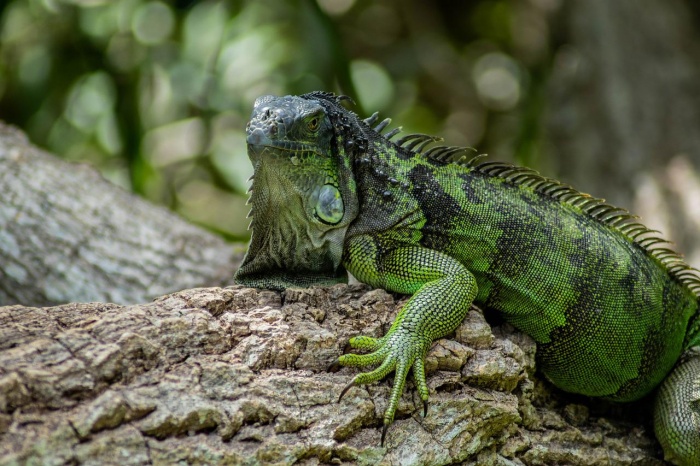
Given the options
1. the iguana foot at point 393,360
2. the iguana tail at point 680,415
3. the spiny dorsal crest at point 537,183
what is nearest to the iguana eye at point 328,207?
the spiny dorsal crest at point 537,183

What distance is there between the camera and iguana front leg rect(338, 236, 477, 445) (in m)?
3.86

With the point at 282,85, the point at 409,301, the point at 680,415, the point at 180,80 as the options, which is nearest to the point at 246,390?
the point at 409,301

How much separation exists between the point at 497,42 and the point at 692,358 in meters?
8.47

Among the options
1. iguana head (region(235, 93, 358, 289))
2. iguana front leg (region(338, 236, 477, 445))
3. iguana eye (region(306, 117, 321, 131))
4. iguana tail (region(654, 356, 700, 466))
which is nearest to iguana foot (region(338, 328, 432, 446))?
iguana front leg (region(338, 236, 477, 445))

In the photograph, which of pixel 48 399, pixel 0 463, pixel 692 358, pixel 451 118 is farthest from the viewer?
pixel 451 118

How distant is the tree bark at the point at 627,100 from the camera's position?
977 centimetres

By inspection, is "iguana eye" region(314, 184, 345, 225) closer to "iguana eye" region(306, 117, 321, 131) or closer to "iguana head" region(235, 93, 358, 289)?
"iguana head" region(235, 93, 358, 289)

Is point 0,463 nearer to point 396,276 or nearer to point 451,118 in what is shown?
point 396,276

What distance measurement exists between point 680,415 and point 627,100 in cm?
674

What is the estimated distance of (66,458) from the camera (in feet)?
9.82

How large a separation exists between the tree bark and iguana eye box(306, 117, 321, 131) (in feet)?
20.9

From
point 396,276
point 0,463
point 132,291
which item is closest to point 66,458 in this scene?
point 0,463

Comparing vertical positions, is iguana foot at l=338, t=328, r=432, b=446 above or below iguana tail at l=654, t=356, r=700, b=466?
above

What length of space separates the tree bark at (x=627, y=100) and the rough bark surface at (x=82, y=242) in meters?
6.05
